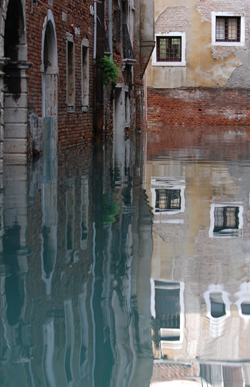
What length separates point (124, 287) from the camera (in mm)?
3908

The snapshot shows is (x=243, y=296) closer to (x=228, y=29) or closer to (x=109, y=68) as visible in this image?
(x=109, y=68)

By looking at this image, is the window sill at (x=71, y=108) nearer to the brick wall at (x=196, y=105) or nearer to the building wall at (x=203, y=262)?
the building wall at (x=203, y=262)

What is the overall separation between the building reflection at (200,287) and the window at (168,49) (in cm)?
2799

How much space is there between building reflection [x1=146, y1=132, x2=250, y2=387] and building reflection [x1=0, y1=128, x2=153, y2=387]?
0.10 metres

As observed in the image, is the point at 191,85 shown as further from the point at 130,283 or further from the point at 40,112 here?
the point at 130,283

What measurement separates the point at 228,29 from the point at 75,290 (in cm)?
3355

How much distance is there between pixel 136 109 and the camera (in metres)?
26.7

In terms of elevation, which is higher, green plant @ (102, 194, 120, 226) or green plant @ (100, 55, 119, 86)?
green plant @ (100, 55, 119, 86)

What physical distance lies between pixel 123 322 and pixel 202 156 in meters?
11.4

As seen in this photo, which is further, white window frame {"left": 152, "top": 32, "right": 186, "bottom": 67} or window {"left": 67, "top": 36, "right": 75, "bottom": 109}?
white window frame {"left": 152, "top": 32, "right": 186, "bottom": 67}

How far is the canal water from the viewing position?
108 inches

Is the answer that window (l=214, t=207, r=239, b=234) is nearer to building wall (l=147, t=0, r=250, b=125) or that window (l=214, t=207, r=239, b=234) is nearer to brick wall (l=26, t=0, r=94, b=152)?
brick wall (l=26, t=0, r=94, b=152)

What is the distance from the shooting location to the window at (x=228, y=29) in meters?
35.2

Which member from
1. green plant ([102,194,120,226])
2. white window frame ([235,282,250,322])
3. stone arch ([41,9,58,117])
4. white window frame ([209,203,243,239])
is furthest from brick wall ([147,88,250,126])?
white window frame ([235,282,250,322])
